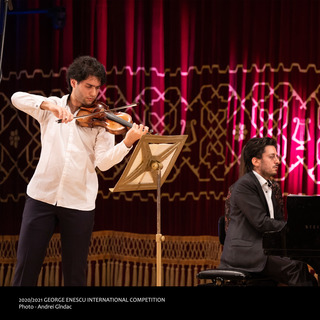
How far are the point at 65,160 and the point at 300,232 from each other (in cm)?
133

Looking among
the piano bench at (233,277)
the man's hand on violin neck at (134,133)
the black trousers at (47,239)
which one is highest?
the man's hand on violin neck at (134,133)

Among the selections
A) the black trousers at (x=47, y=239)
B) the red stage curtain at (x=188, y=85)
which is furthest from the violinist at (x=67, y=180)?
the red stage curtain at (x=188, y=85)

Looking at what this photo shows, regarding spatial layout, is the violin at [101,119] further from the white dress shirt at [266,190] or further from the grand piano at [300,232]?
the white dress shirt at [266,190]

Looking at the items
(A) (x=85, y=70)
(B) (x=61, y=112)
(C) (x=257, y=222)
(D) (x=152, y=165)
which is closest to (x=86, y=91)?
(A) (x=85, y=70)

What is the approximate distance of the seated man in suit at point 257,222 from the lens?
3.48 m

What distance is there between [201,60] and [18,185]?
1.91m

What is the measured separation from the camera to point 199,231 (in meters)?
4.80

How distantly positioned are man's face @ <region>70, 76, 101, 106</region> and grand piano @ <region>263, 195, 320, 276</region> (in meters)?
1.20

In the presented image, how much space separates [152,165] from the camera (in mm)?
2805

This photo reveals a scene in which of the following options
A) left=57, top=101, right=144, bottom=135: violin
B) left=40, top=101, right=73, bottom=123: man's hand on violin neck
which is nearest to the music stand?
left=57, top=101, right=144, bottom=135: violin

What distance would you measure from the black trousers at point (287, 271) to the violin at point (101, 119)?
1.29m

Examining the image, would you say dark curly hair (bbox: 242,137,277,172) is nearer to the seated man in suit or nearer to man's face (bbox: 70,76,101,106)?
the seated man in suit

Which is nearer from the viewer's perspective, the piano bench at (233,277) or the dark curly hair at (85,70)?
the dark curly hair at (85,70)

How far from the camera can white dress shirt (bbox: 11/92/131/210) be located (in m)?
2.79
